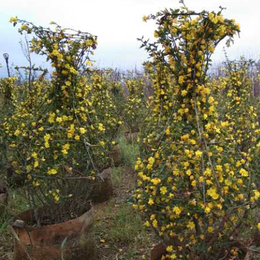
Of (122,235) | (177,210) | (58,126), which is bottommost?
(122,235)

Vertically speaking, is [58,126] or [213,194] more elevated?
[58,126]

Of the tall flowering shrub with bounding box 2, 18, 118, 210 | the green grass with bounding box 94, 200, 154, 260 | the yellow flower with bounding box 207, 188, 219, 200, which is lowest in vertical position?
the green grass with bounding box 94, 200, 154, 260

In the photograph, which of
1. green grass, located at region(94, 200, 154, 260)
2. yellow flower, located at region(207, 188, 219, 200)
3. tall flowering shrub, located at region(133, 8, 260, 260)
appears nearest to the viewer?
yellow flower, located at region(207, 188, 219, 200)

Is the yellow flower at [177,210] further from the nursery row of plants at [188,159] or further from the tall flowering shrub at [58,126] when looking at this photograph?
the tall flowering shrub at [58,126]

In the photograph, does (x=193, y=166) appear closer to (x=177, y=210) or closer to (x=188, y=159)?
(x=188, y=159)

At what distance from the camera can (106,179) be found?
12.6 ft

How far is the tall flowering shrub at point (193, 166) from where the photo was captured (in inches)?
68.5

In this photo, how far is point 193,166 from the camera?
1844mm

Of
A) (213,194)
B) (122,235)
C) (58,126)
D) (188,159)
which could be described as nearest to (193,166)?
(188,159)

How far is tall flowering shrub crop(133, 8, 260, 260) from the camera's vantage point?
1739mm

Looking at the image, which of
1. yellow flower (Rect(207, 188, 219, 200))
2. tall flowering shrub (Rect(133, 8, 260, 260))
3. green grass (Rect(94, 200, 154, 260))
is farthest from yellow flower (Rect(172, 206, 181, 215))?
green grass (Rect(94, 200, 154, 260))

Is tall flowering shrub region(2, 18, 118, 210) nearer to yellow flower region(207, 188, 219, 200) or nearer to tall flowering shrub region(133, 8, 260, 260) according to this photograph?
tall flowering shrub region(133, 8, 260, 260)

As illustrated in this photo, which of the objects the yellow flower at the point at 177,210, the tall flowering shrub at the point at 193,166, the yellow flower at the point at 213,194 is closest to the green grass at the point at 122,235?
the tall flowering shrub at the point at 193,166

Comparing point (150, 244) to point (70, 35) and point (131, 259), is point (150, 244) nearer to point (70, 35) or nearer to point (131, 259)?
point (131, 259)
